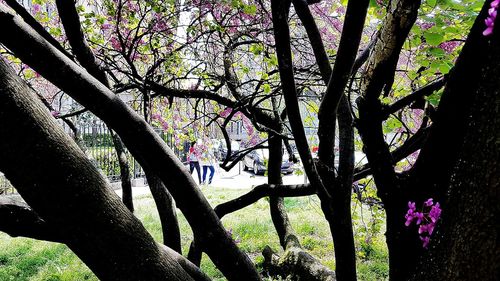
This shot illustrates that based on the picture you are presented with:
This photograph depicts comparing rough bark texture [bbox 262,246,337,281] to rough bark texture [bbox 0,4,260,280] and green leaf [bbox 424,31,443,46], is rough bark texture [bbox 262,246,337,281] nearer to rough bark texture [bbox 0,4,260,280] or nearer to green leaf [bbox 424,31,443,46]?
rough bark texture [bbox 0,4,260,280]

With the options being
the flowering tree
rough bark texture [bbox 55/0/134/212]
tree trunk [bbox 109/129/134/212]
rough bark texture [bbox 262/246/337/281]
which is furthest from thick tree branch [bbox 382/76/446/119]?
rough bark texture [bbox 262/246/337/281]

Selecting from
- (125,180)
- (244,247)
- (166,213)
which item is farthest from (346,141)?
(244,247)

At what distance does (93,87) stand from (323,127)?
3.50 feet

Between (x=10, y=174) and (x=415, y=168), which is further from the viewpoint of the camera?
(x=415, y=168)

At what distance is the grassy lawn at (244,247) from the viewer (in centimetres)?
496

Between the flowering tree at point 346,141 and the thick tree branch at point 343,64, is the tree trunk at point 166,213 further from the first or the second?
the thick tree branch at point 343,64

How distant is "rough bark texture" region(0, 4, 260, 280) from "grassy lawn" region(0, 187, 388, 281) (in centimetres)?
258

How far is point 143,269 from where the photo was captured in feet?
4.42

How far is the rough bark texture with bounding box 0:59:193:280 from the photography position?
1188 mm

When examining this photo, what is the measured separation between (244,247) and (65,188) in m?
4.99

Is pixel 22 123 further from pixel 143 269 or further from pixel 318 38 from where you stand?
pixel 318 38

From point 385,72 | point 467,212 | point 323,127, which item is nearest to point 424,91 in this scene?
point 385,72

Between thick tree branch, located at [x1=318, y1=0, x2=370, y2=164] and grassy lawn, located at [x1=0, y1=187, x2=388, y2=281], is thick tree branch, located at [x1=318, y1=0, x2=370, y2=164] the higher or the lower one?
the higher one

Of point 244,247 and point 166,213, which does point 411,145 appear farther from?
point 244,247
